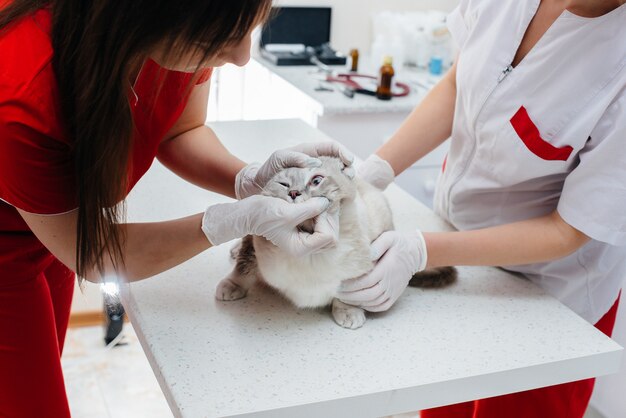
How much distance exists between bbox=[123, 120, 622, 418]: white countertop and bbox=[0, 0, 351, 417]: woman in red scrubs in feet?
0.44

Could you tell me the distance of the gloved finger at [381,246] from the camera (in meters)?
1.24

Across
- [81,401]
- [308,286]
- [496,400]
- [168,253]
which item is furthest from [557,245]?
[81,401]

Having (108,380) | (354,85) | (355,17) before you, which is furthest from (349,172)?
(355,17)

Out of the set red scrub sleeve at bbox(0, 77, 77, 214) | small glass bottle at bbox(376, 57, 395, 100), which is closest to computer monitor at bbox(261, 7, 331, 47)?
small glass bottle at bbox(376, 57, 395, 100)

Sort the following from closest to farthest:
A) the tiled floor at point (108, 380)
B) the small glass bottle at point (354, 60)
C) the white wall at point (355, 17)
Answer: the tiled floor at point (108, 380) < the small glass bottle at point (354, 60) < the white wall at point (355, 17)

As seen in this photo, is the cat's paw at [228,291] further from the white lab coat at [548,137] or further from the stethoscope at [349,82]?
the stethoscope at [349,82]

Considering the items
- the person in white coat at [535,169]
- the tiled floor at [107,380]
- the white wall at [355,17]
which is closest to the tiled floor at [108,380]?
the tiled floor at [107,380]

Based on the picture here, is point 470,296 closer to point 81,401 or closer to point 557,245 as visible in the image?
point 557,245

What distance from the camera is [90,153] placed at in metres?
0.96

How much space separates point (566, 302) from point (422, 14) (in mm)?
2072

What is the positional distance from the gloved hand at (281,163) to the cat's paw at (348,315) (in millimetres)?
256

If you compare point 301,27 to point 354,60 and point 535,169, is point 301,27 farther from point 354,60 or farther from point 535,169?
point 535,169

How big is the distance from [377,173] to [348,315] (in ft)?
1.39

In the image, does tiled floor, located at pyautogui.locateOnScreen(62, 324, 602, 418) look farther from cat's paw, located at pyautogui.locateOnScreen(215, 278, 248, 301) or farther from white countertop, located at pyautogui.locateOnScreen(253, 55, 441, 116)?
cat's paw, located at pyautogui.locateOnScreen(215, 278, 248, 301)
